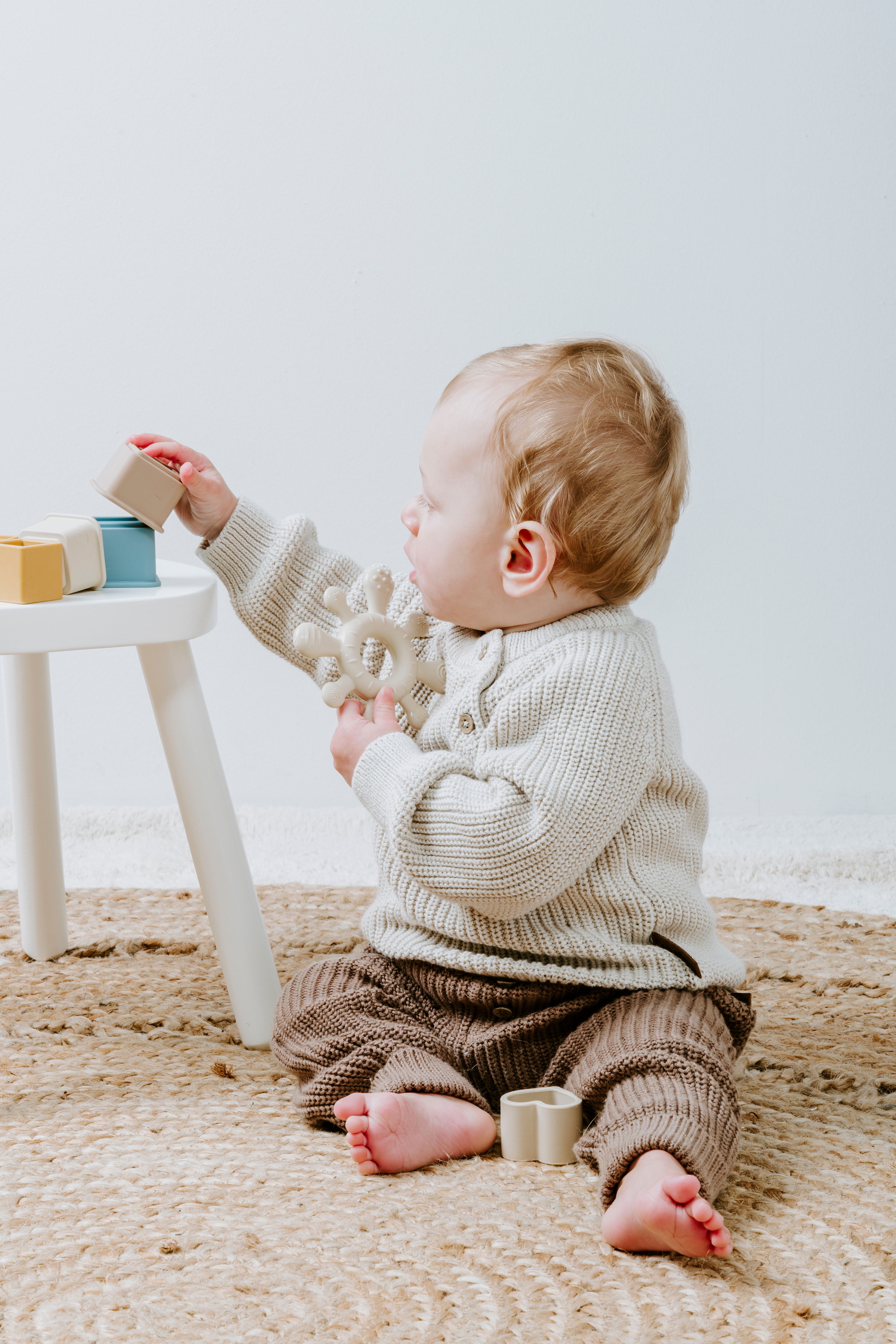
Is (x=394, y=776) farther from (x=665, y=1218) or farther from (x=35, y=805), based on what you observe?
(x=35, y=805)

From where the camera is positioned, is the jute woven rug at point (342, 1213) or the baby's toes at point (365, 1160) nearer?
the jute woven rug at point (342, 1213)

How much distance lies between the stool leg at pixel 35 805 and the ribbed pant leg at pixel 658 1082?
0.44 metres

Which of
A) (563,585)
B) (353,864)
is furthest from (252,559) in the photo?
(353,864)

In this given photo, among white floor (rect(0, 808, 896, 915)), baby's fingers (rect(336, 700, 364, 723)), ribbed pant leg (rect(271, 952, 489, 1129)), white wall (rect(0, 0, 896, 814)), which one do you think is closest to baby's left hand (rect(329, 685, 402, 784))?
baby's fingers (rect(336, 700, 364, 723))

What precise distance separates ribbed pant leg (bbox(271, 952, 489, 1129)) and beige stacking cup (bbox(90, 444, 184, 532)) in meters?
0.28

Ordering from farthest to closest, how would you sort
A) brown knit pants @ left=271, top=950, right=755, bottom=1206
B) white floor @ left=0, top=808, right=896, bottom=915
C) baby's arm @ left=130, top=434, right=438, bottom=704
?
white floor @ left=0, top=808, right=896, bottom=915 → baby's arm @ left=130, top=434, right=438, bottom=704 → brown knit pants @ left=271, top=950, right=755, bottom=1206

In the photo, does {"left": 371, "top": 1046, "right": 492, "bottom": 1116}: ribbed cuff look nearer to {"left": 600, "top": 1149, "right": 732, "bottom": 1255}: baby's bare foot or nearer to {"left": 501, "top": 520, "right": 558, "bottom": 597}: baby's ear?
{"left": 600, "top": 1149, "right": 732, "bottom": 1255}: baby's bare foot

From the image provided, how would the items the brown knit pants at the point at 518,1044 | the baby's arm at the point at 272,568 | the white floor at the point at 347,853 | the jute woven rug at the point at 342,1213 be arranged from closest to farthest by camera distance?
the jute woven rug at the point at 342,1213, the brown knit pants at the point at 518,1044, the baby's arm at the point at 272,568, the white floor at the point at 347,853

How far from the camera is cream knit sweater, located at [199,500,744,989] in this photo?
670 mm

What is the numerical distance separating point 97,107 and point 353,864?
2.66 ft

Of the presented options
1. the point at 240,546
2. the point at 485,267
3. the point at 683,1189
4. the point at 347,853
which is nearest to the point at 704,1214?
the point at 683,1189

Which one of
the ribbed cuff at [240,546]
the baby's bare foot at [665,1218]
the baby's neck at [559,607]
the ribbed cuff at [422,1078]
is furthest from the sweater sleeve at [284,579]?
the baby's bare foot at [665,1218]

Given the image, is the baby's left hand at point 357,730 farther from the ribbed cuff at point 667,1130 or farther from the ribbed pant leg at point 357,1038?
the ribbed cuff at point 667,1130

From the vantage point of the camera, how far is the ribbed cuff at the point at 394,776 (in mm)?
682
